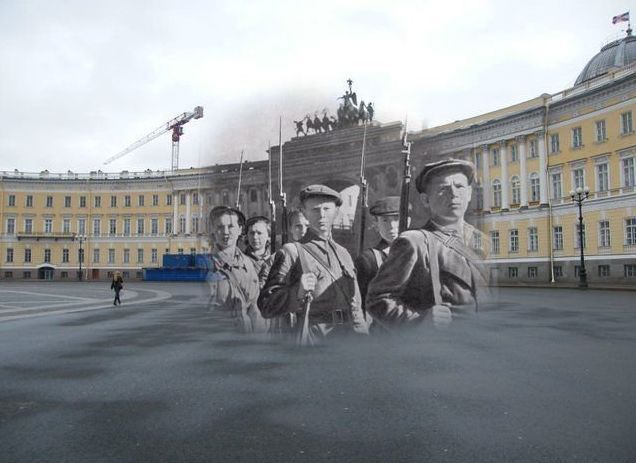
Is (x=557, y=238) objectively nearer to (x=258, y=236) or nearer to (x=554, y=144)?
(x=554, y=144)

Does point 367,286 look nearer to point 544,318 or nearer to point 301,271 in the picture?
point 301,271

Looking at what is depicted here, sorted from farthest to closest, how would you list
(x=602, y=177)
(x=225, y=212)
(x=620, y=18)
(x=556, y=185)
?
(x=620, y=18), (x=556, y=185), (x=602, y=177), (x=225, y=212)

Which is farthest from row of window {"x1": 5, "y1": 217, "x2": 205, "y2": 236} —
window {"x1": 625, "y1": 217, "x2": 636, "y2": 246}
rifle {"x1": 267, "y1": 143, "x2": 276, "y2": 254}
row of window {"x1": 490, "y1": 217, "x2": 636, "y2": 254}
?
rifle {"x1": 267, "y1": 143, "x2": 276, "y2": 254}

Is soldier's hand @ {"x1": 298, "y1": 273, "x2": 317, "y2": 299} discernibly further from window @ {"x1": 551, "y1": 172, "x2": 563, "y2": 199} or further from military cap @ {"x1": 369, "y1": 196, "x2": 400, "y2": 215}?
window @ {"x1": 551, "y1": 172, "x2": 563, "y2": 199}

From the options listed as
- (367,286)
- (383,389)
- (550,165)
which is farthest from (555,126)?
(383,389)

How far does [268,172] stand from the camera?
12.3 m

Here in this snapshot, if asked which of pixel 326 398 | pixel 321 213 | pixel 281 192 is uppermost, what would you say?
pixel 281 192

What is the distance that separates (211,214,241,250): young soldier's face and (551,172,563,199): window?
35494 millimetres

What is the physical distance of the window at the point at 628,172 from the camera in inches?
1539

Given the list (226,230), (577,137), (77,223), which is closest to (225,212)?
(226,230)

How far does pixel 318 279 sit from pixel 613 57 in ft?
182

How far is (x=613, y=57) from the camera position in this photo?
5475cm

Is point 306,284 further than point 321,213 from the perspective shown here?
No

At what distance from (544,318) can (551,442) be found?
1178cm
